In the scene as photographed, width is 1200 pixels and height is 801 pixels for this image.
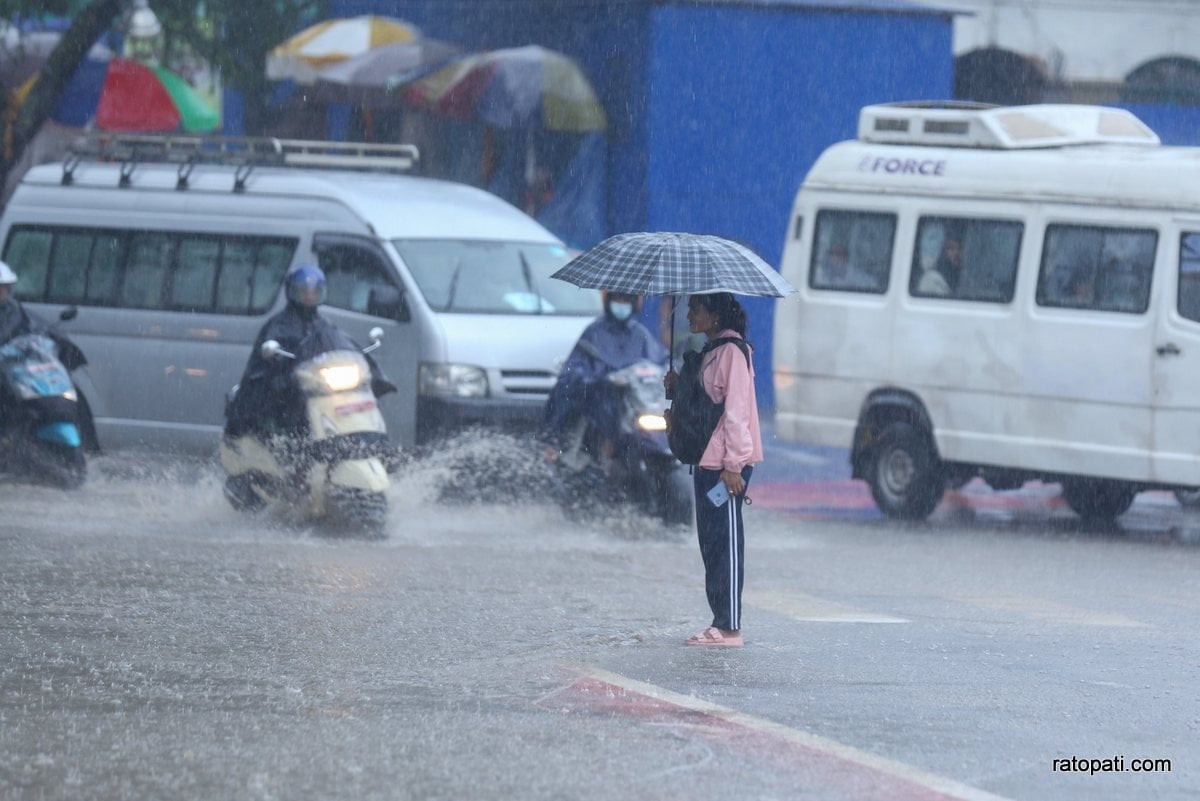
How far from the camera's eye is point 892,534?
47.0ft

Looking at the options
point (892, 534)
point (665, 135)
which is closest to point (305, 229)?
point (892, 534)

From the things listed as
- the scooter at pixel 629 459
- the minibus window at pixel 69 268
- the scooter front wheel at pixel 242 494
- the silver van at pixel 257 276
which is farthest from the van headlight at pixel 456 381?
the minibus window at pixel 69 268

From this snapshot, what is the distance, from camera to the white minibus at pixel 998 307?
45.5ft

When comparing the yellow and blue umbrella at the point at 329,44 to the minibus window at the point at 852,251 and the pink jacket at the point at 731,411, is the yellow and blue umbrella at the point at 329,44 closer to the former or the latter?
the minibus window at the point at 852,251

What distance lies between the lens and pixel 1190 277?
45.3 ft

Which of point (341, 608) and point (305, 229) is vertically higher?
point (305, 229)

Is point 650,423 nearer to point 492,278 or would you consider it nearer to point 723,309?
point 492,278

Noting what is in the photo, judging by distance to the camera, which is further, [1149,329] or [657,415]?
[1149,329]

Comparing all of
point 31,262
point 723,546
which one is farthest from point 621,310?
point 31,262

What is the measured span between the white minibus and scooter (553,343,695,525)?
249 centimetres

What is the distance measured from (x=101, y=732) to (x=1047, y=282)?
8983mm

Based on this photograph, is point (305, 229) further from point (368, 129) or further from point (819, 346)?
point (368, 129)

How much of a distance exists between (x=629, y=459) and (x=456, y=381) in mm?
1622

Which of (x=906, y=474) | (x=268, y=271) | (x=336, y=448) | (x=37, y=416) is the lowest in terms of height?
(x=906, y=474)
